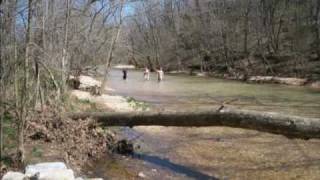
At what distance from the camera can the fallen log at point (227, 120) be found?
11.7 metres

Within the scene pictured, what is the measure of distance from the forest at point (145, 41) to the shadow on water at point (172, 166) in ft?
10.1

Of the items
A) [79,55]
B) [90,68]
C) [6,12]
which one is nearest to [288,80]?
[90,68]

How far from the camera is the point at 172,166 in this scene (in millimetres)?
13148

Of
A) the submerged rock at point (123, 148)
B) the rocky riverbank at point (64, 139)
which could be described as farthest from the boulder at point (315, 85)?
the submerged rock at point (123, 148)

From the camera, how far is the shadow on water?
39.9 feet

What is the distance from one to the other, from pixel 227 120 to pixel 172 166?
1.77m

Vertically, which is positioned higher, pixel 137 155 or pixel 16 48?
pixel 16 48

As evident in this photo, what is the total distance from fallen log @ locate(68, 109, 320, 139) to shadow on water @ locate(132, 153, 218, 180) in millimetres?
1027

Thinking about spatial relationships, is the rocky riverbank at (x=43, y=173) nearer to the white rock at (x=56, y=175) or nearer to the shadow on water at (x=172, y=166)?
the white rock at (x=56, y=175)

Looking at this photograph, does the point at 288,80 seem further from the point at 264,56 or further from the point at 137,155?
the point at 137,155

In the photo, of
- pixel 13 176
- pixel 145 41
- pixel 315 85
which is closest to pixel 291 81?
pixel 315 85

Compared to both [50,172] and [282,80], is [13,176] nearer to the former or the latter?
[50,172]

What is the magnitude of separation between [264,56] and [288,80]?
15.8m

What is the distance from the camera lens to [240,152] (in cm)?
1470
